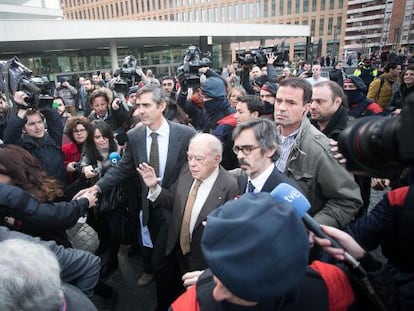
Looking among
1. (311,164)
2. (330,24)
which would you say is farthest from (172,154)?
(330,24)

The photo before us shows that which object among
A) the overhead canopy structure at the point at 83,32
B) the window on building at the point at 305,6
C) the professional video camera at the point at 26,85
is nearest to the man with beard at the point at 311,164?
the professional video camera at the point at 26,85

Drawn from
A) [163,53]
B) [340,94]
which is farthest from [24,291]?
[163,53]

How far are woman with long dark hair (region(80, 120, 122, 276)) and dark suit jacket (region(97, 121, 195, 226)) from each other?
33 centimetres

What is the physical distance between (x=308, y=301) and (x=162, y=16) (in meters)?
73.8

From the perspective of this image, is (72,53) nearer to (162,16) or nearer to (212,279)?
(212,279)

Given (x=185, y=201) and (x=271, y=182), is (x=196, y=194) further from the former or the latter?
(x=271, y=182)

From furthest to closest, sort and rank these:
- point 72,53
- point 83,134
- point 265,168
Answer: point 72,53
point 83,134
point 265,168

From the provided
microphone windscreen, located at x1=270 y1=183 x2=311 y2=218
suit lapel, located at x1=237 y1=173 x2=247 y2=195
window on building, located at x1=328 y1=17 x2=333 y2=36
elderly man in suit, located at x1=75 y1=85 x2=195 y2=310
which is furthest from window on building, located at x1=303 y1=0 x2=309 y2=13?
microphone windscreen, located at x1=270 y1=183 x2=311 y2=218

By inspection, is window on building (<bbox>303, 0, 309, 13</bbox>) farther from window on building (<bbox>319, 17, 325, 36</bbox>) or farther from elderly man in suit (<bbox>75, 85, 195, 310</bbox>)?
elderly man in suit (<bbox>75, 85, 195, 310</bbox>)

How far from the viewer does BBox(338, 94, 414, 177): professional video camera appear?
73cm

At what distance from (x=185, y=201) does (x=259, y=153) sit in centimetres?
69

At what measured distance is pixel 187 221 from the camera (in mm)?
2227

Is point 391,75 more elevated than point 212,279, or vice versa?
point 391,75

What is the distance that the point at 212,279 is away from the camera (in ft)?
3.54
